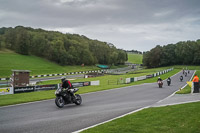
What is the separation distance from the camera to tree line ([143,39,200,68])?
108m

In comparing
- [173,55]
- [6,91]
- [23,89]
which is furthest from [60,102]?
[173,55]

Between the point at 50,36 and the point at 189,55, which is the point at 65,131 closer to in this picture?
the point at 50,36

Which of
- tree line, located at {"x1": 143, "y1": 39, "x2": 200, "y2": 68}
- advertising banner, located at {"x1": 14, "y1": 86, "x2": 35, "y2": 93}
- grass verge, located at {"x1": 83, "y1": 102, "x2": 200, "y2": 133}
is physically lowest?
advertising banner, located at {"x1": 14, "y1": 86, "x2": 35, "y2": 93}

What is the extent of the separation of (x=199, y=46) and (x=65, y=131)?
115m

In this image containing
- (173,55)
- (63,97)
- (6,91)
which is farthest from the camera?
(173,55)

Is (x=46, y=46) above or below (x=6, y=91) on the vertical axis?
above

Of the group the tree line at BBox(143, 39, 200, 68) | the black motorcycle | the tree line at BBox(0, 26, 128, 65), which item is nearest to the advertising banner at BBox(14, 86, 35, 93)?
the black motorcycle

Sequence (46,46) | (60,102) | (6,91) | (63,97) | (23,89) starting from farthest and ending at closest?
(46,46) < (23,89) < (6,91) < (63,97) < (60,102)

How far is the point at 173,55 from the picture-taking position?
116 m

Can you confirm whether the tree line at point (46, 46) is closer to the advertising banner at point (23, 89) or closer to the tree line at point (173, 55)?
the tree line at point (173, 55)

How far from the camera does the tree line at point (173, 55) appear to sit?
4262 inches

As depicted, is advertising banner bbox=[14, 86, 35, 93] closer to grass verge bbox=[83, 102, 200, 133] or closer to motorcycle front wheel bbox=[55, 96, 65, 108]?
motorcycle front wheel bbox=[55, 96, 65, 108]

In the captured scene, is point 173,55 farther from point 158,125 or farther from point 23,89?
point 158,125

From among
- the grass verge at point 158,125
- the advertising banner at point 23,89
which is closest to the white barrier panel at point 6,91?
the advertising banner at point 23,89
